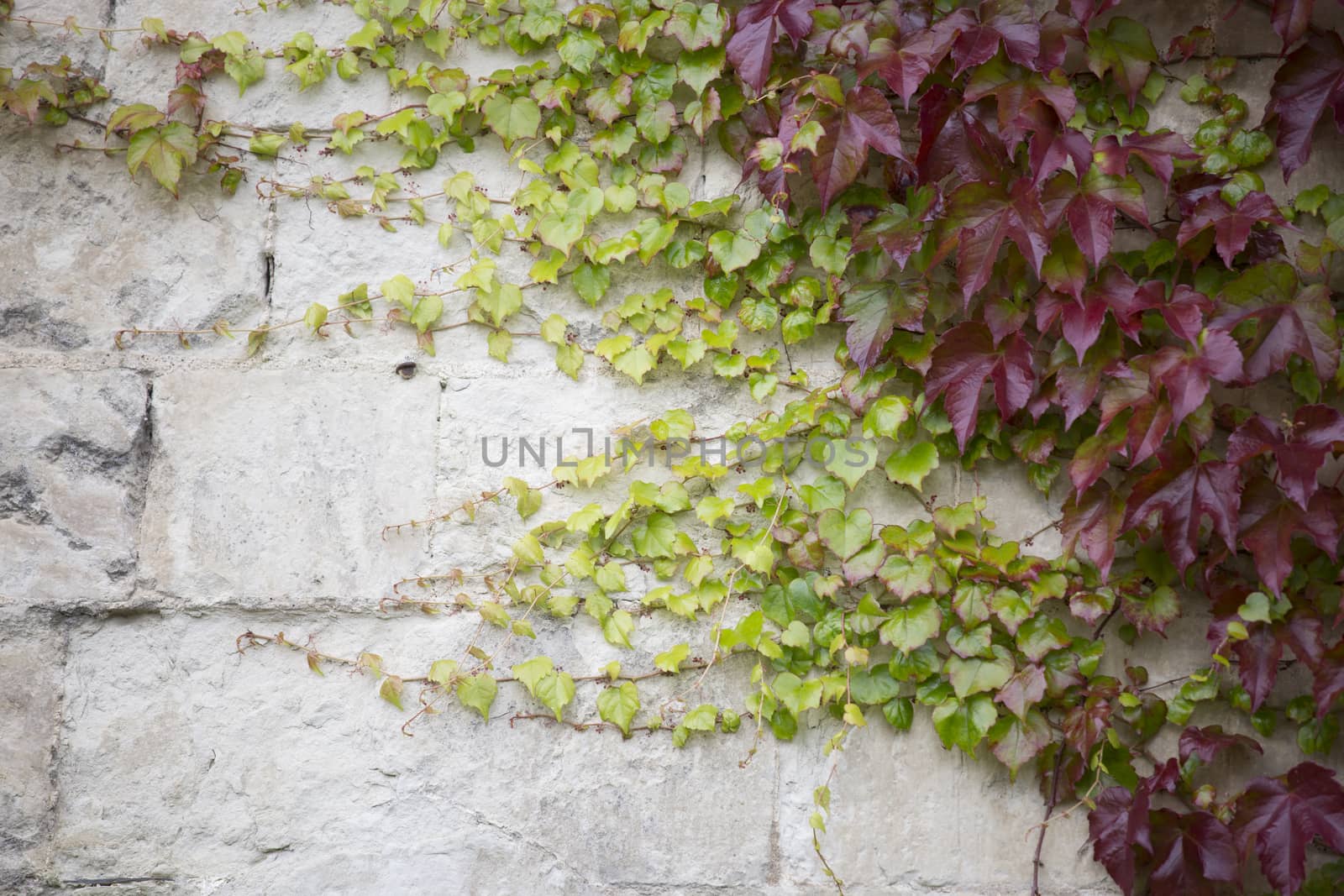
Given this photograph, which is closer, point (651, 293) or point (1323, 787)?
point (1323, 787)

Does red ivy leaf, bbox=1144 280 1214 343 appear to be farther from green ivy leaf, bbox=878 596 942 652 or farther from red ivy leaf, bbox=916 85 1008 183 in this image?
green ivy leaf, bbox=878 596 942 652

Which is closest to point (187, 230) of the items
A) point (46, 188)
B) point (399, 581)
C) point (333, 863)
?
point (46, 188)

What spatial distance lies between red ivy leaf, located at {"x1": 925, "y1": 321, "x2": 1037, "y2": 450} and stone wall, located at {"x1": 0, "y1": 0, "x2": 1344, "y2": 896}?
0.58 ft

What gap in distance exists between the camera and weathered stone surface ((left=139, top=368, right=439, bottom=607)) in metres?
1.75

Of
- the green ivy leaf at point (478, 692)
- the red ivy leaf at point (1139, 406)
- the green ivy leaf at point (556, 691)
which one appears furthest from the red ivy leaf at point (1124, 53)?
the green ivy leaf at point (478, 692)

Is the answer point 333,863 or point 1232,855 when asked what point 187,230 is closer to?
point 333,863

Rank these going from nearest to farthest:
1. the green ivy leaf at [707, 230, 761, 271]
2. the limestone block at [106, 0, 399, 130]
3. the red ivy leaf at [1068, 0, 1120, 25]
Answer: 1. the red ivy leaf at [1068, 0, 1120, 25]
2. the green ivy leaf at [707, 230, 761, 271]
3. the limestone block at [106, 0, 399, 130]

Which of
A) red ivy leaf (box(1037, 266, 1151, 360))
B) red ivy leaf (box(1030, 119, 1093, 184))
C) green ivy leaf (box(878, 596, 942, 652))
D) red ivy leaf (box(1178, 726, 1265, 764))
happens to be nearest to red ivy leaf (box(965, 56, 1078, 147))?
red ivy leaf (box(1030, 119, 1093, 184))

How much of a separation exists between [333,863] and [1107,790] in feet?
4.58

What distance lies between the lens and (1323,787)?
1.60m

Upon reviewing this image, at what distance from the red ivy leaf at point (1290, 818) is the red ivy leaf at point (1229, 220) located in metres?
0.89

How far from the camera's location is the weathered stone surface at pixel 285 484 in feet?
5.76

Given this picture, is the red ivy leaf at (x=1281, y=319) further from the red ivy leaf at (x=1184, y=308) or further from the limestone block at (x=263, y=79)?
the limestone block at (x=263, y=79)

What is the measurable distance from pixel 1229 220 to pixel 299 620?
5.93 ft
